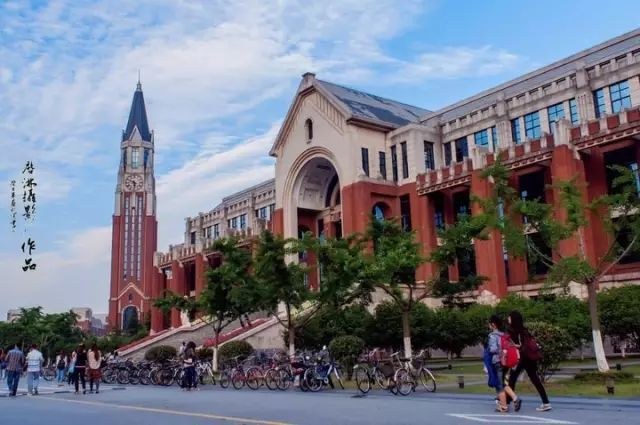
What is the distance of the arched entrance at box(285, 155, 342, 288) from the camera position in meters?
45.7

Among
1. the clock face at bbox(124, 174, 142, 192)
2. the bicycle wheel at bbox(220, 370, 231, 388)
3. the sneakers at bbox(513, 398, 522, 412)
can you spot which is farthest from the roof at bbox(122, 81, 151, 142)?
the sneakers at bbox(513, 398, 522, 412)

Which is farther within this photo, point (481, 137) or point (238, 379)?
point (481, 137)

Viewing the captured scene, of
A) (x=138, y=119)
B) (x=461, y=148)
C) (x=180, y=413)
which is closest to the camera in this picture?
(x=180, y=413)

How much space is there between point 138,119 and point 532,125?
85027 millimetres

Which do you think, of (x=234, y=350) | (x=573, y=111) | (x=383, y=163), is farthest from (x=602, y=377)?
(x=383, y=163)

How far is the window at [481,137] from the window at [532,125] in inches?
113

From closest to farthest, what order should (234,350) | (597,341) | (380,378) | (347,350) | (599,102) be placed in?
(380,378) → (597,341) → (347,350) → (234,350) → (599,102)

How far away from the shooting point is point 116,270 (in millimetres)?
97250

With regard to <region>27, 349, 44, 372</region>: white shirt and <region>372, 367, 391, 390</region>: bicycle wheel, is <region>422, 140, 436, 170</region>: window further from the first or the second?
<region>27, 349, 44, 372</region>: white shirt

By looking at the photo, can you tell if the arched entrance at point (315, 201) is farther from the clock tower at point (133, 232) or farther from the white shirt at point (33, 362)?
the clock tower at point (133, 232)

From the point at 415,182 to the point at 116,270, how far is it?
68.8 m

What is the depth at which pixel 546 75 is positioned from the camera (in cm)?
4053

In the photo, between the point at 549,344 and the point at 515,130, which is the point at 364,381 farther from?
the point at 515,130

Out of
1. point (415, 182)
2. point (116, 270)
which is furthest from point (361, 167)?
point (116, 270)
